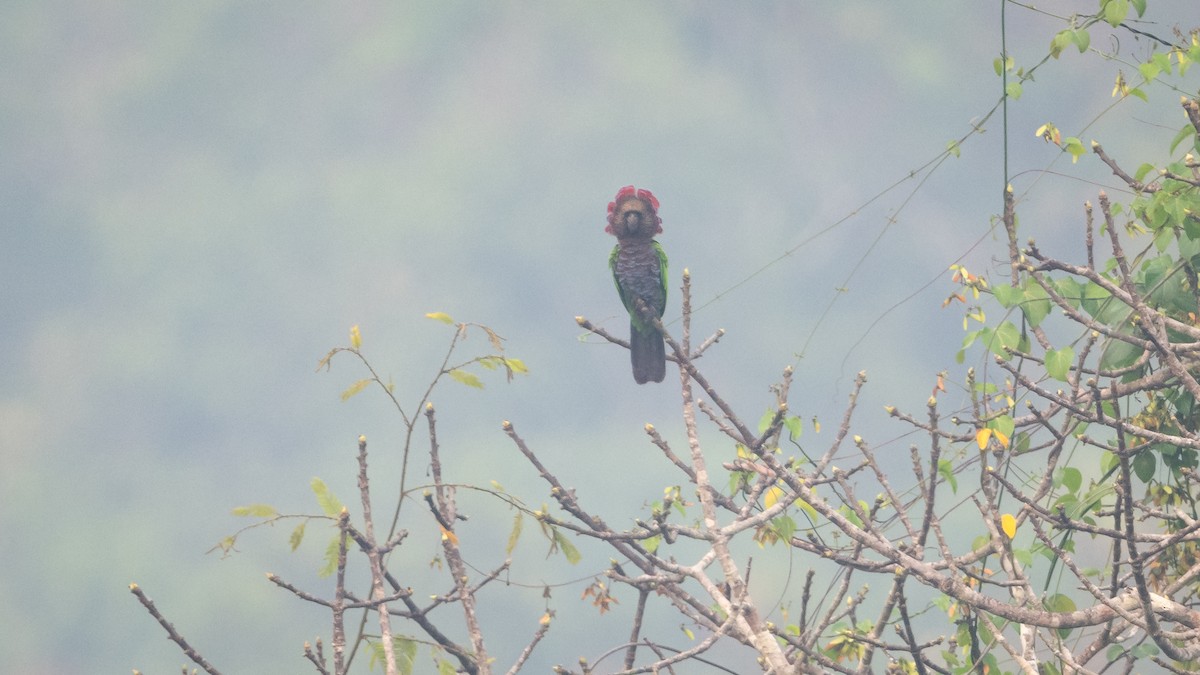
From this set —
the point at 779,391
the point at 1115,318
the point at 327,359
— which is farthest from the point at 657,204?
the point at 327,359

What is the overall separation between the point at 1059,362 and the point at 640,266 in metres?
2.15

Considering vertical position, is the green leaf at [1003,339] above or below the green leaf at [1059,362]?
above

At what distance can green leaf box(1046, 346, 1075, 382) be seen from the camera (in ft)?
11.9

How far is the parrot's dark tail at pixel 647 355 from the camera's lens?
4.98 m

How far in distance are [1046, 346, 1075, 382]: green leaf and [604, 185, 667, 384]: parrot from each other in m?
1.83

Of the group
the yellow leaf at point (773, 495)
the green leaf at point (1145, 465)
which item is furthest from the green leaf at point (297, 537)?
the green leaf at point (1145, 465)

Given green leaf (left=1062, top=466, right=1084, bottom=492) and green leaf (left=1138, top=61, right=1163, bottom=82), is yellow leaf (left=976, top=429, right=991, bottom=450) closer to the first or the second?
green leaf (left=1062, top=466, right=1084, bottom=492)

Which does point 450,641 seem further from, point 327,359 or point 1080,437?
point 1080,437

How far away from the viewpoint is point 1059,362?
364 cm

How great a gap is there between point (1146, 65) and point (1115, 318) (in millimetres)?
948

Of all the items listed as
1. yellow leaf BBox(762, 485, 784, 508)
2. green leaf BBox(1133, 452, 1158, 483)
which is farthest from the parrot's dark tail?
green leaf BBox(1133, 452, 1158, 483)

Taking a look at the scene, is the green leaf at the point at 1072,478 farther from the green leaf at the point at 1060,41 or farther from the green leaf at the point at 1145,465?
the green leaf at the point at 1060,41

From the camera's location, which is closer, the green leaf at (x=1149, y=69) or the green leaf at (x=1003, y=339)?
the green leaf at (x=1003, y=339)

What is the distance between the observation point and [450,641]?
3285 mm
